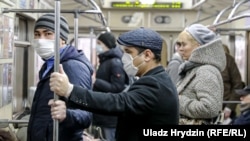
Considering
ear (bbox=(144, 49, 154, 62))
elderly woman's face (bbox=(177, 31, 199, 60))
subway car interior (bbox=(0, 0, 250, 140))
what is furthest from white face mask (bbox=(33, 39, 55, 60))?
elderly woman's face (bbox=(177, 31, 199, 60))

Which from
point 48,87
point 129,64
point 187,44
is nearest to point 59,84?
point 129,64

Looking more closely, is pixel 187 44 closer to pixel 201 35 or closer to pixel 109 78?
pixel 201 35

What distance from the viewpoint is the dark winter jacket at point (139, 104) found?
1.82 m

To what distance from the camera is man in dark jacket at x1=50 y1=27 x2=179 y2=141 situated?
180 centimetres

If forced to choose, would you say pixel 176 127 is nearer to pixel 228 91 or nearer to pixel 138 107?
pixel 138 107

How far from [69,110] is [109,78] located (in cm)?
251

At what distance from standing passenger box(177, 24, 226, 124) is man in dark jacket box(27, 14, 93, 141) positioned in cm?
65

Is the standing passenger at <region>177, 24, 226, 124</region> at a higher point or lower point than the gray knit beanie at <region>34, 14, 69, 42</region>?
lower

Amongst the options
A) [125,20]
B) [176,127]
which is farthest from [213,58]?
[125,20]

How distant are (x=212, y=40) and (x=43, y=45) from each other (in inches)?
44.5

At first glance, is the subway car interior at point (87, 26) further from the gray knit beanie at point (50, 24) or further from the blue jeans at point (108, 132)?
the blue jeans at point (108, 132)

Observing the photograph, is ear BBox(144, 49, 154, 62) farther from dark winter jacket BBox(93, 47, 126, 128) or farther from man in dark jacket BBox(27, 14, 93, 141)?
dark winter jacket BBox(93, 47, 126, 128)

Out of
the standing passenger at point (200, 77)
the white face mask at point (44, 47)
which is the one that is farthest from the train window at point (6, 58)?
the standing passenger at point (200, 77)

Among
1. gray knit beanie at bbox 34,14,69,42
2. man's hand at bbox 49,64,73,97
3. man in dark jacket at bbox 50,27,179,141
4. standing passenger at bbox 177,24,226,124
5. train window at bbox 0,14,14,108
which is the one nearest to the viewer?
man's hand at bbox 49,64,73,97
